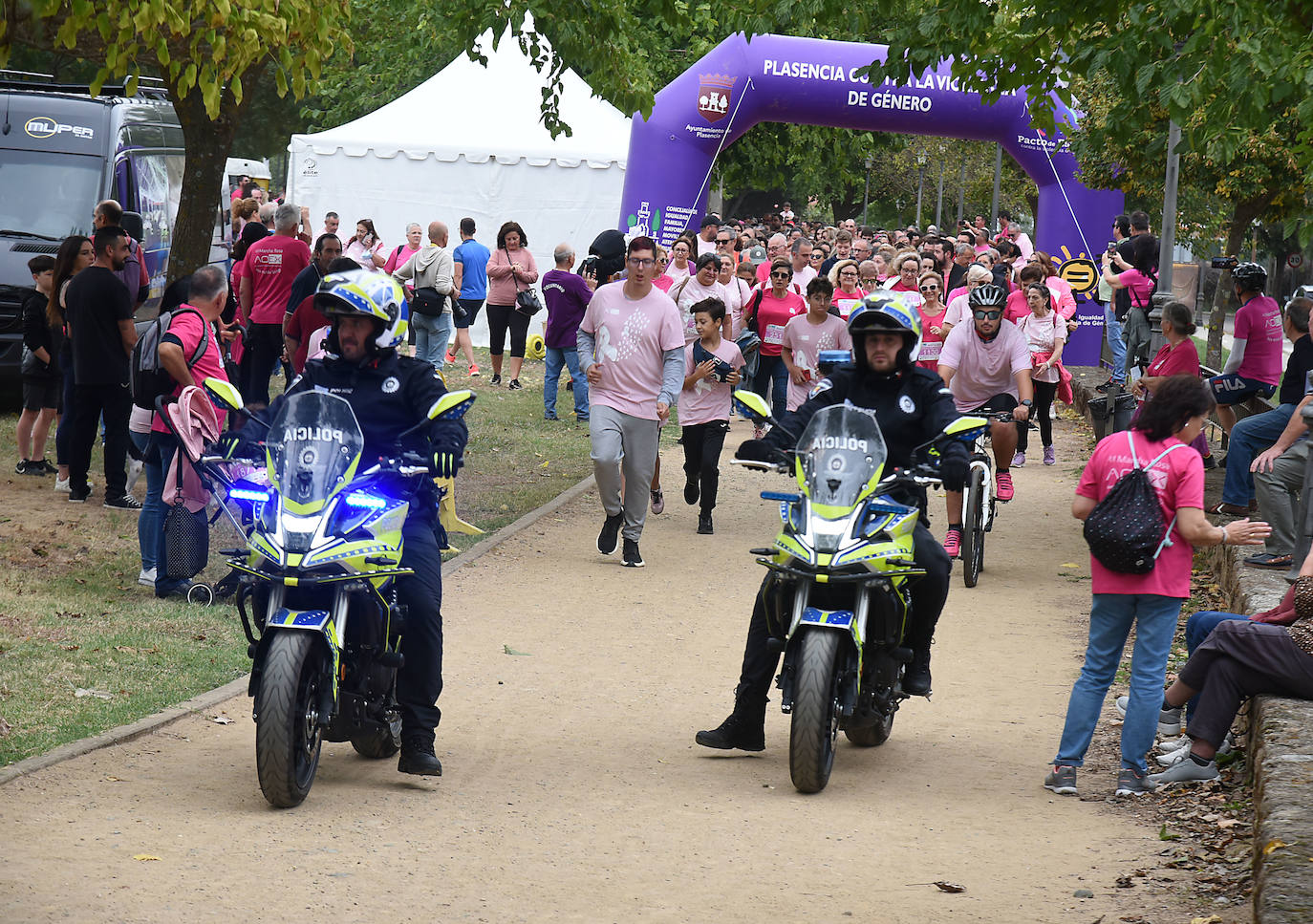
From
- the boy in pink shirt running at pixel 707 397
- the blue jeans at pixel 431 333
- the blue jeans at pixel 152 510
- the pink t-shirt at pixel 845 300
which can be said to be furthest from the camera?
the blue jeans at pixel 431 333

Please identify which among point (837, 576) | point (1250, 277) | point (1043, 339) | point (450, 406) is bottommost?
point (837, 576)

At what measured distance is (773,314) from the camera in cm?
1512

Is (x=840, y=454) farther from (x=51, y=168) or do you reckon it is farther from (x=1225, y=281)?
(x=1225, y=281)

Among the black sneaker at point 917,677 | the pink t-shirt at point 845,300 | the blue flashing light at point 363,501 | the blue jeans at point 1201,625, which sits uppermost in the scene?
the pink t-shirt at point 845,300

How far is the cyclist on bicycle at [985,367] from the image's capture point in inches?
436

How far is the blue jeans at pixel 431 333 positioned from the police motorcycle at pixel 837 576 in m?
11.9

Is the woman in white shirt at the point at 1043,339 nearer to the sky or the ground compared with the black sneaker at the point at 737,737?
nearer to the sky

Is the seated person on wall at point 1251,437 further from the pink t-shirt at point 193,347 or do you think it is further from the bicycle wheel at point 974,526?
the pink t-shirt at point 193,347

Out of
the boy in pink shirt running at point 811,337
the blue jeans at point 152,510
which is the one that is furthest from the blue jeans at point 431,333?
the blue jeans at point 152,510

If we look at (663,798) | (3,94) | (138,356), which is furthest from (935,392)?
(3,94)

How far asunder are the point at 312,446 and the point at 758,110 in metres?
16.5

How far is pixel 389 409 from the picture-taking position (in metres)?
6.23

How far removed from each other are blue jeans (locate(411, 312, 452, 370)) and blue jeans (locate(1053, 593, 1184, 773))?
12491 millimetres

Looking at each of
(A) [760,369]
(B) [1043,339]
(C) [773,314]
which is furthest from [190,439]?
(B) [1043,339]
